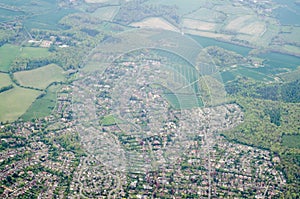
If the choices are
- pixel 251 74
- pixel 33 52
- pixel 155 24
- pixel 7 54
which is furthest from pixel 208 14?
pixel 7 54

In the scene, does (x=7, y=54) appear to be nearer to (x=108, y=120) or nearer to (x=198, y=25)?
(x=108, y=120)

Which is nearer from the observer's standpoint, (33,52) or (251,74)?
(251,74)

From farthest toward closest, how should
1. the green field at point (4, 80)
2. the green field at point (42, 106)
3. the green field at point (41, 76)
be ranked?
the green field at point (41, 76) < the green field at point (4, 80) < the green field at point (42, 106)

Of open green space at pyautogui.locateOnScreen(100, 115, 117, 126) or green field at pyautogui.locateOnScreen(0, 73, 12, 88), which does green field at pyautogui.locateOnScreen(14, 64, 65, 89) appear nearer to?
green field at pyautogui.locateOnScreen(0, 73, 12, 88)

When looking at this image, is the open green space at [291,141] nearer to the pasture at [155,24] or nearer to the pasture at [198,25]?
the pasture at [155,24]

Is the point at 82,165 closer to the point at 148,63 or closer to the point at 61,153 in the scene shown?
the point at 61,153

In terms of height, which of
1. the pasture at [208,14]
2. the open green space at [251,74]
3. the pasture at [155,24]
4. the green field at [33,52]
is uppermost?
the pasture at [208,14]

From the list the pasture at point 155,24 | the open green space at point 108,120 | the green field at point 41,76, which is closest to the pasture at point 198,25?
the pasture at point 155,24
